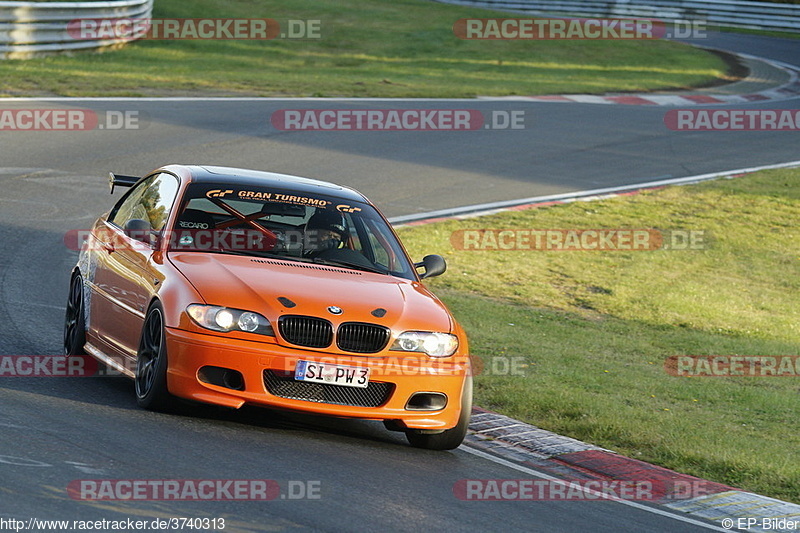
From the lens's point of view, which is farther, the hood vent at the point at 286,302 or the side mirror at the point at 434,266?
the side mirror at the point at 434,266

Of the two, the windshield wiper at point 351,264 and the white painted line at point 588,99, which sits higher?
the windshield wiper at point 351,264

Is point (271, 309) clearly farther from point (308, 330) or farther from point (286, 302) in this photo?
point (308, 330)

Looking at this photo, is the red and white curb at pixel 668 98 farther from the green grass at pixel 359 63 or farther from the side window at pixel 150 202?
the side window at pixel 150 202

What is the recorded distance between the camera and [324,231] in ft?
27.8

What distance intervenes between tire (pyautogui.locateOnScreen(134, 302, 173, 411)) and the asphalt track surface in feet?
0.42

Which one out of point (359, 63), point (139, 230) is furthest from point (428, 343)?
point (359, 63)

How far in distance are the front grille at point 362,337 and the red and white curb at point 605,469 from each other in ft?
3.83

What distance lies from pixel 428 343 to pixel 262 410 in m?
1.29

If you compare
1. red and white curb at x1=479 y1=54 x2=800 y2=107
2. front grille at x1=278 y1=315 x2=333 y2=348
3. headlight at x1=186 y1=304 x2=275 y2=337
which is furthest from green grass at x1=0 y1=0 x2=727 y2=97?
front grille at x1=278 y1=315 x2=333 y2=348

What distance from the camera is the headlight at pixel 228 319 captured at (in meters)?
7.07

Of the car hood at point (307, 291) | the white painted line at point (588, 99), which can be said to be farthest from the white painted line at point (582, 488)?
the white painted line at point (588, 99)

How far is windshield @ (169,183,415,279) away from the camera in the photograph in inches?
322

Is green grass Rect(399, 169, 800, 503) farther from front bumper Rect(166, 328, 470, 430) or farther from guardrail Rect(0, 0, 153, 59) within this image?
guardrail Rect(0, 0, 153, 59)

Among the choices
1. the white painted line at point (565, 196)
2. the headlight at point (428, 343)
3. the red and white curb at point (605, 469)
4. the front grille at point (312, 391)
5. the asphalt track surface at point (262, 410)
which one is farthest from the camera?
the white painted line at point (565, 196)
